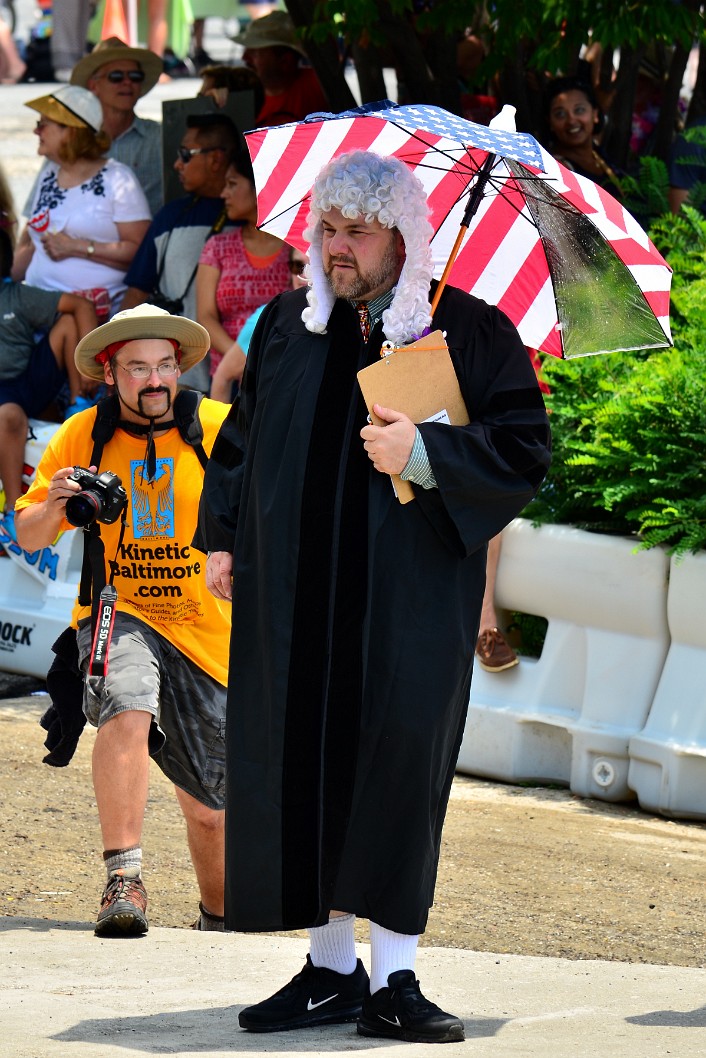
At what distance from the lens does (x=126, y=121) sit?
9.40m

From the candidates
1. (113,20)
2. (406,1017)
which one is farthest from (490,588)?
(113,20)

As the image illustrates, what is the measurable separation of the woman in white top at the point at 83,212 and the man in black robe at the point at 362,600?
474 centimetres

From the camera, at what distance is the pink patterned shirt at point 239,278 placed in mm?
7977

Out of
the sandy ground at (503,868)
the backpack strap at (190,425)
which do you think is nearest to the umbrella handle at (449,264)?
the backpack strap at (190,425)

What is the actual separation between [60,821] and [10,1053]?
2.42m

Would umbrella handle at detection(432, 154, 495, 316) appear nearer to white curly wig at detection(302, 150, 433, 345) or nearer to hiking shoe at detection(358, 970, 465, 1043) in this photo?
white curly wig at detection(302, 150, 433, 345)

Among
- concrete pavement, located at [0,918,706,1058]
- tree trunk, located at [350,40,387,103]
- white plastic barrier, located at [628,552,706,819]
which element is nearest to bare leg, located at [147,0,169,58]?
tree trunk, located at [350,40,387,103]

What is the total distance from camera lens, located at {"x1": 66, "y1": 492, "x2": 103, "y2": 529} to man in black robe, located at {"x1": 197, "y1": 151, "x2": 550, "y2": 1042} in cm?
87

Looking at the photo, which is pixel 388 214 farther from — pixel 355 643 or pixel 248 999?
pixel 248 999

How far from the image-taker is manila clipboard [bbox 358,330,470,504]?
12.2 feet

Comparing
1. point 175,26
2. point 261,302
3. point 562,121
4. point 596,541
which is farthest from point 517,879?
point 175,26

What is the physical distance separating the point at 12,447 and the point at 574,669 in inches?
117

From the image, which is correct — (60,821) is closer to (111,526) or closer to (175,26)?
(111,526)

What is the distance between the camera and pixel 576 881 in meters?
5.43
